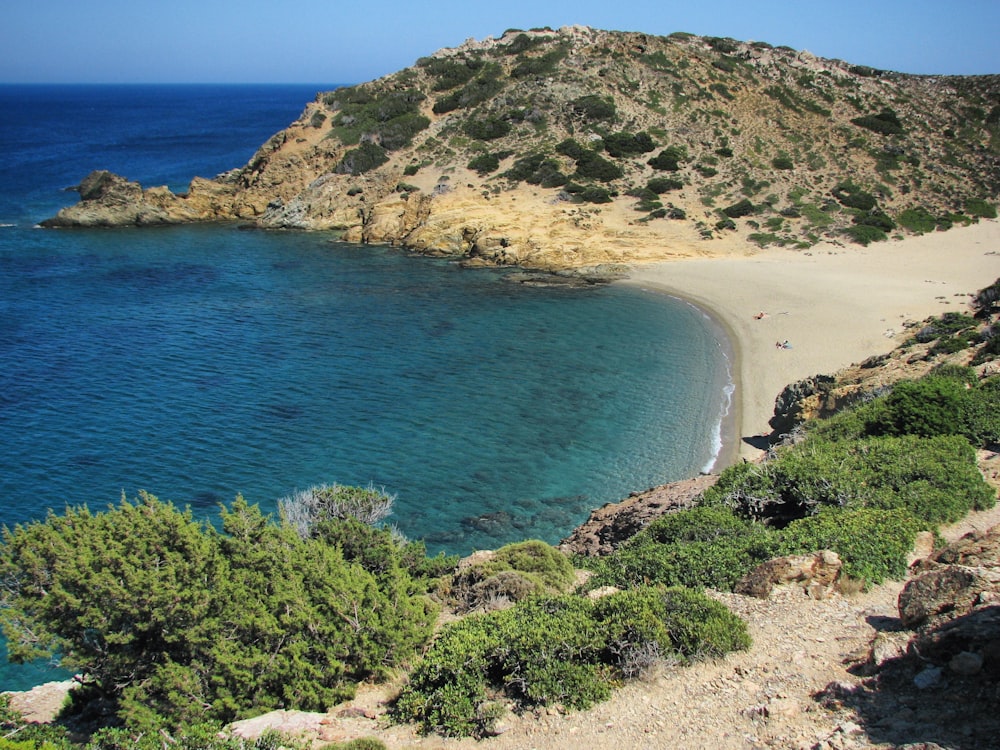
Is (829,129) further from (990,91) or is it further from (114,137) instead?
(114,137)

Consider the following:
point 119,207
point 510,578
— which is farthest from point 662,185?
point 510,578

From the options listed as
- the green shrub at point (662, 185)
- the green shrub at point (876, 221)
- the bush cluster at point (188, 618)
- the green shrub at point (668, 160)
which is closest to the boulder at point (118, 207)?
the green shrub at point (662, 185)

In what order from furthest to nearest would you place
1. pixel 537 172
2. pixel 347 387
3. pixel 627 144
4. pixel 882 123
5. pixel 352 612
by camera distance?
Answer: 1. pixel 882 123
2. pixel 627 144
3. pixel 537 172
4. pixel 347 387
5. pixel 352 612

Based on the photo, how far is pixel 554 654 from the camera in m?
10.6

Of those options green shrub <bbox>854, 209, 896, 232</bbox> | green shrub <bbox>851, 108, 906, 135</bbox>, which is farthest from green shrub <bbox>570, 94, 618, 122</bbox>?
green shrub <bbox>854, 209, 896, 232</bbox>

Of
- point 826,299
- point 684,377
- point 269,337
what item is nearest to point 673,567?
point 684,377

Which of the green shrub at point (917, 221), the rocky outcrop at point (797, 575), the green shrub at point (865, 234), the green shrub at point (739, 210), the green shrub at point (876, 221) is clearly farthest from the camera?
the green shrub at point (739, 210)

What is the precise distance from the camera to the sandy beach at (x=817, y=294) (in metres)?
33.0

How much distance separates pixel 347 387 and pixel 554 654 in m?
22.6

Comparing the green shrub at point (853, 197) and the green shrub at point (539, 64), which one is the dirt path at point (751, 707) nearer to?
the green shrub at point (853, 197)

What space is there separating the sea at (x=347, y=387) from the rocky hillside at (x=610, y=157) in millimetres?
8392

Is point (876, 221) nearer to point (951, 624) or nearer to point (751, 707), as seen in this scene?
point (951, 624)

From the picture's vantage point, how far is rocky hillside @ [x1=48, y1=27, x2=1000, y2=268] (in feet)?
183

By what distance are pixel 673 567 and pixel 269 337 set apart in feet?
97.6
